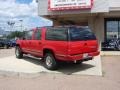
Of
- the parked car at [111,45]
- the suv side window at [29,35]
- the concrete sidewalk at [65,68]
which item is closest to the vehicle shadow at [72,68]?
the concrete sidewalk at [65,68]

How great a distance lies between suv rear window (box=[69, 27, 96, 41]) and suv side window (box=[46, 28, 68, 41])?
301mm

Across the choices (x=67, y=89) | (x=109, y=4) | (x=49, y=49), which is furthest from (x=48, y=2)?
(x=67, y=89)

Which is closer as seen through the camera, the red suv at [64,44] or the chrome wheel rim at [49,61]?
the red suv at [64,44]

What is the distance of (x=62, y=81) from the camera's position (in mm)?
9266

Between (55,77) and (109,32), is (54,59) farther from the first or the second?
(109,32)

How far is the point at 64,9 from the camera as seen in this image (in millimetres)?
19078

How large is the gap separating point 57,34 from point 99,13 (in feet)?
28.6

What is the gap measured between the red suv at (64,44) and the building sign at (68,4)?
21.3 feet

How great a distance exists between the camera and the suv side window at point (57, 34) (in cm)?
1075

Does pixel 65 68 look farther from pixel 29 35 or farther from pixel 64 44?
pixel 29 35

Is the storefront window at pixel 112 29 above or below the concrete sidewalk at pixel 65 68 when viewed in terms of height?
above

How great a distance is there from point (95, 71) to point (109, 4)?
9.38 meters

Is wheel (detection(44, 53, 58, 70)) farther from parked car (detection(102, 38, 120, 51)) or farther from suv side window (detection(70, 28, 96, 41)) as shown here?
parked car (detection(102, 38, 120, 51))

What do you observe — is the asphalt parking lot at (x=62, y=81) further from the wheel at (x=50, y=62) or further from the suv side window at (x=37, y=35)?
the suv side window at (x=37, y=35)
